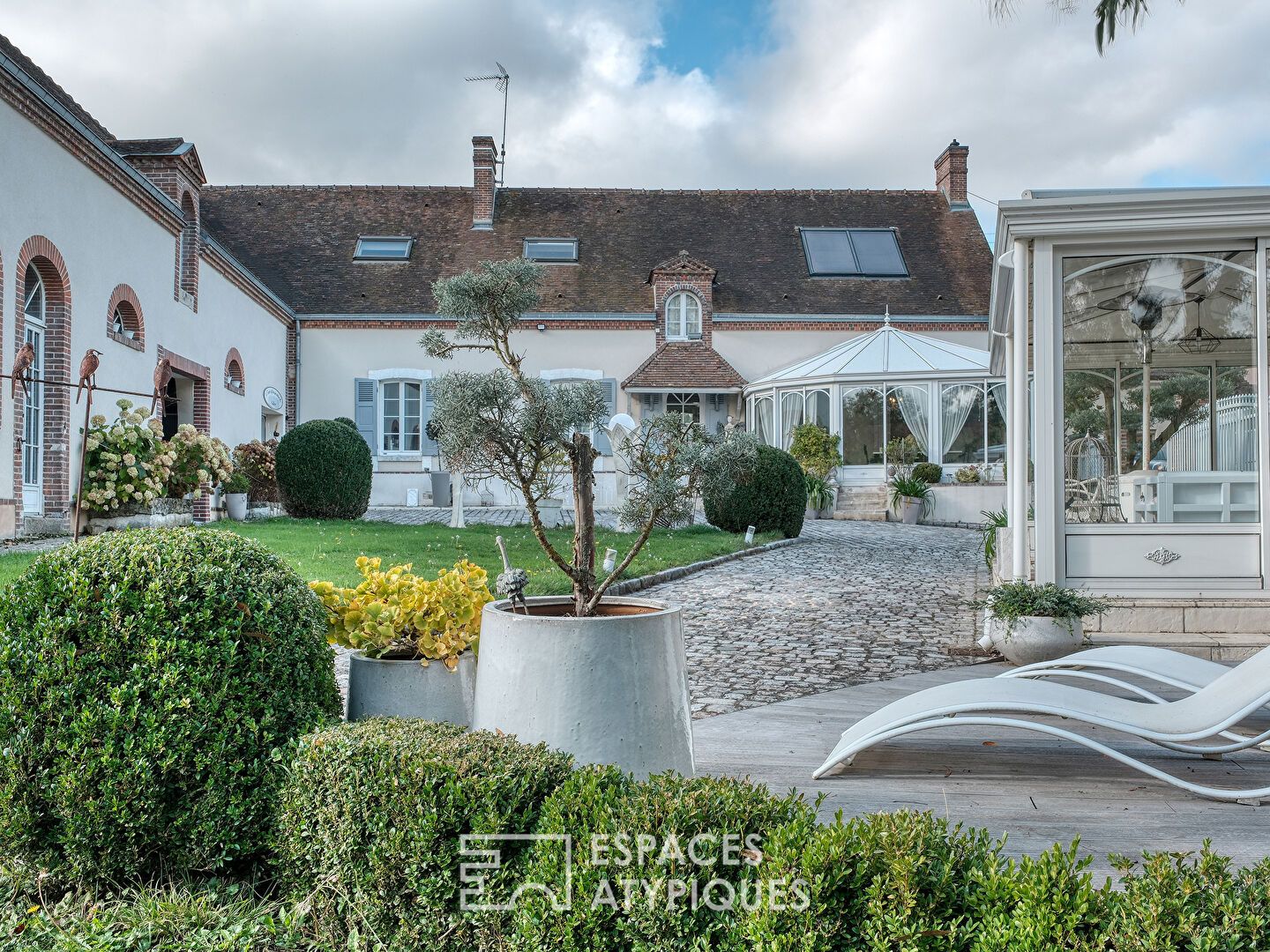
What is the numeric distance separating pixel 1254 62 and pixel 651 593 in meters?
5.66

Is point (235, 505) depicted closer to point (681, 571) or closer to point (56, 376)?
point (56, 376)

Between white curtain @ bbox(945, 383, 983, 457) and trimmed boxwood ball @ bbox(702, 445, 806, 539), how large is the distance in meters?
5.29

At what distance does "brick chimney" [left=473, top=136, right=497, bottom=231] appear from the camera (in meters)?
20.3

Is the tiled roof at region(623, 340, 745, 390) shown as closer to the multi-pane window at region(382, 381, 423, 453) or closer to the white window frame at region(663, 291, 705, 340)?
the white window frame at region(663, 291, 705, 340)

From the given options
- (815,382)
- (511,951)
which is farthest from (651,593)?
(815,382)

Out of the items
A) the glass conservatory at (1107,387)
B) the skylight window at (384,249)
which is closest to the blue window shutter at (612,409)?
the skylight window at (384,249)

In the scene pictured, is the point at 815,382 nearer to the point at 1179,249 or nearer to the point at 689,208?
the point at 689,208

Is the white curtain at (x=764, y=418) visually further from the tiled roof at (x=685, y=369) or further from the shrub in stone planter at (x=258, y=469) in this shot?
the shrub in stone planter at (x=258, y=469)

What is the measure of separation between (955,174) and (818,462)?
9.62m

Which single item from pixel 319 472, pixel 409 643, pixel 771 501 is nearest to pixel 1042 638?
pixel 409 643

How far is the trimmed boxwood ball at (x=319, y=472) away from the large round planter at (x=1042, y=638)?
411 inches

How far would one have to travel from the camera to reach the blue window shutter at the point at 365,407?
1891 centimetres

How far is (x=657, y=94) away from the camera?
12219mm

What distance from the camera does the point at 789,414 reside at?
18062 millimetres
